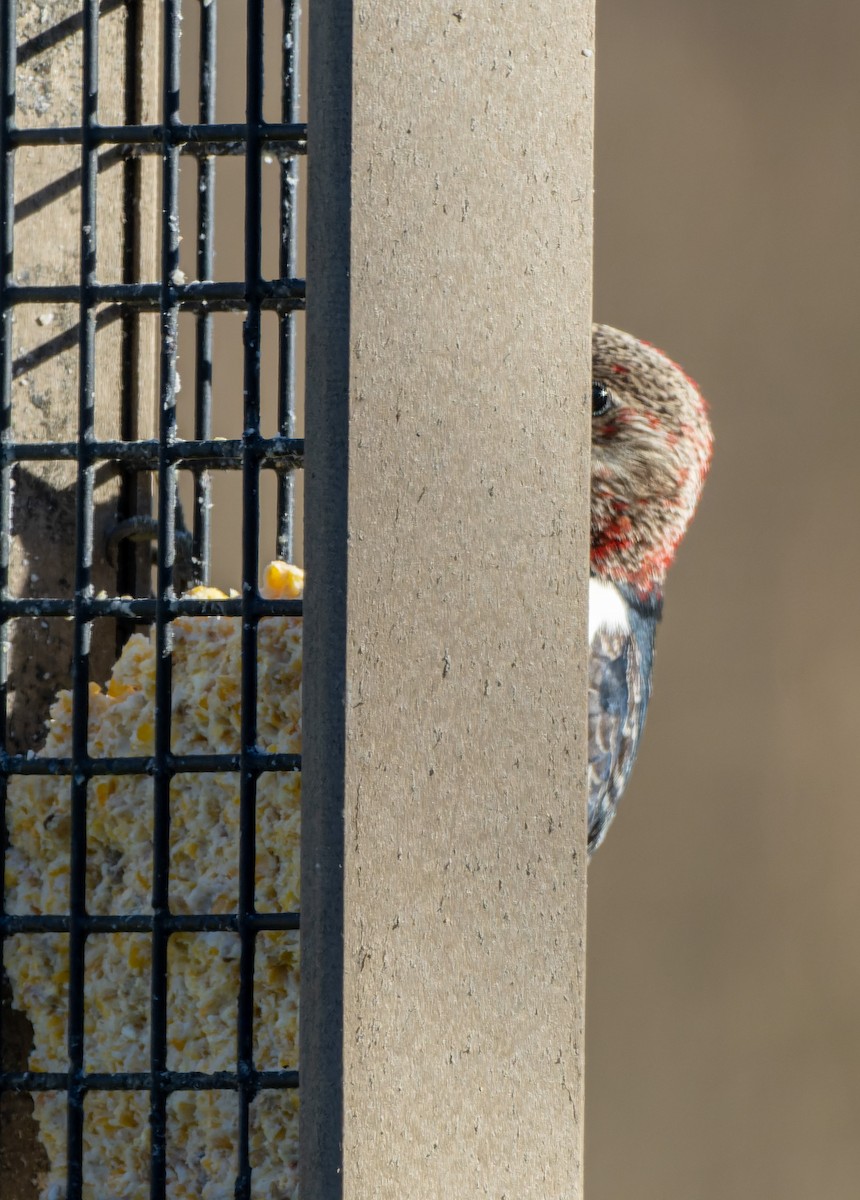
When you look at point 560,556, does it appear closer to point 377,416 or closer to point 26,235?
point 377,416

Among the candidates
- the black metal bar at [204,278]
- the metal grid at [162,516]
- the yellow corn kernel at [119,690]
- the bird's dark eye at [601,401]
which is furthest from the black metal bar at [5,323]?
the bird's dark eye at [601,401]

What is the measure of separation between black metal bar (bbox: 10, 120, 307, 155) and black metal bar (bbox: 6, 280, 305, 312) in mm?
150

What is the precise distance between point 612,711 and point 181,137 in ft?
3.55

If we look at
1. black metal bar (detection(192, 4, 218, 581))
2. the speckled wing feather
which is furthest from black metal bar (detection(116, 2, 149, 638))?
the speckled wing feather

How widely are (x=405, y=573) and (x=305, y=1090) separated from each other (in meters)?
0.42

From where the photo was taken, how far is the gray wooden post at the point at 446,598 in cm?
124

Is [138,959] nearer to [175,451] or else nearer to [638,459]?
[175,451]

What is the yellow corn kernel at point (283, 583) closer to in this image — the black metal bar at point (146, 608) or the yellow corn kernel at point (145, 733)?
the black metal bar at point (146, 608)

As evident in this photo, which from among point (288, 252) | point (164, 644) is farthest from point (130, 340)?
point (164, 644)

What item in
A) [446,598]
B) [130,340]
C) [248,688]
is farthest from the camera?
[130,340]

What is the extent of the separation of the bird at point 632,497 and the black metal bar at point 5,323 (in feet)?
3.20

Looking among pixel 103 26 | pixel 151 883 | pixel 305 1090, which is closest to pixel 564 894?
pixel 305 1090

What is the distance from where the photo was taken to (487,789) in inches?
52.8

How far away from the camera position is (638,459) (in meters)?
2.42
